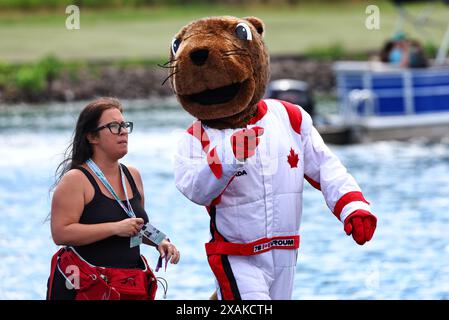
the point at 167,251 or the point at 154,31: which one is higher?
the point at 167,251

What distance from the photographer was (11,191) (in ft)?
66.2

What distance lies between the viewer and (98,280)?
5477mm

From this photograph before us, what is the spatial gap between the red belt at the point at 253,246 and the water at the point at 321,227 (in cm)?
118

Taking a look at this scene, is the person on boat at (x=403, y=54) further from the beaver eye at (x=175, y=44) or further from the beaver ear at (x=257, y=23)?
the beaver eye at (x=175, y=44)

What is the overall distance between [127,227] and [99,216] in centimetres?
15

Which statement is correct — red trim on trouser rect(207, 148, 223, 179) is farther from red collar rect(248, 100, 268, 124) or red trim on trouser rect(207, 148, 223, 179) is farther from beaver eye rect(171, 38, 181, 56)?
beaver eye rect(171, 38, 181, 56)

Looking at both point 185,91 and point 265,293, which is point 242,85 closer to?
point 185,91

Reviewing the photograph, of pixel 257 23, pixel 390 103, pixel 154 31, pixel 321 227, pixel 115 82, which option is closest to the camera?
pixel 257 23

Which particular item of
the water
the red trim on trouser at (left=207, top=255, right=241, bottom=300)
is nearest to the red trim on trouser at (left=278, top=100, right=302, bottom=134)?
the red trim on trouser at (left=207, top=255, right=241, bottom=300)

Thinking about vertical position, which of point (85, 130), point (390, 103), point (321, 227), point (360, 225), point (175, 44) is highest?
point (175, 44)

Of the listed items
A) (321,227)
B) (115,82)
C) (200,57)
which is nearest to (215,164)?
(200,57)

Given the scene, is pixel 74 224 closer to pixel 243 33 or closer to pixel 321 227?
pixel 243 33

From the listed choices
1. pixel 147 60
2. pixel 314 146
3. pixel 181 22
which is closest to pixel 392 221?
pixel 314 146
